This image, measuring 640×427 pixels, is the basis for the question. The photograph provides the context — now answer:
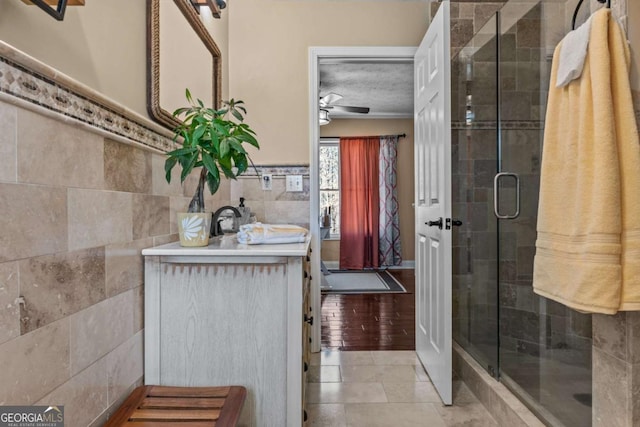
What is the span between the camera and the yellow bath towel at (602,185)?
3.35 feet

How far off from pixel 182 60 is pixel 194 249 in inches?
38.8

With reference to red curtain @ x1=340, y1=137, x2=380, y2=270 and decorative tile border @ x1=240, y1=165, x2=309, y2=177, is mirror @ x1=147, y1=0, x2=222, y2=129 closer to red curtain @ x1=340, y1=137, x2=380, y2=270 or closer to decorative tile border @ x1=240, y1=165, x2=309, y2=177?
decorative tile border @ x1=240, y1=165, x2=309, y2=177

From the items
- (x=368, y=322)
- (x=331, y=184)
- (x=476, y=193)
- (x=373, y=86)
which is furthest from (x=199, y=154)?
(x=331, y=184)

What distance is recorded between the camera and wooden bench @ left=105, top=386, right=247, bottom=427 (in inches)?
39.4

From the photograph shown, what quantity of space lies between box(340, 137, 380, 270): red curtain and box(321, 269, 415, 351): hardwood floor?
148 centimetres

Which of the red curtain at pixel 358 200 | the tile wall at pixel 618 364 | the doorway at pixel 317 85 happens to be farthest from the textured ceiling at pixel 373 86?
the tile wall at pixel 618 364

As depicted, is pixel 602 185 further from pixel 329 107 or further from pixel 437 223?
pixel 329 107

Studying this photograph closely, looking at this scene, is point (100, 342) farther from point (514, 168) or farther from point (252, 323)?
point (514, 168)

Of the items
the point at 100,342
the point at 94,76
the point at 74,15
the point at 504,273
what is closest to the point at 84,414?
the point at 100,342

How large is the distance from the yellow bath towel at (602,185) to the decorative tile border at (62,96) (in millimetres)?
1410

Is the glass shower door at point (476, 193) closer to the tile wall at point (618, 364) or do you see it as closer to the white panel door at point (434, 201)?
the white panel door at point (434, 201)

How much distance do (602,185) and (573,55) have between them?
1.40ft

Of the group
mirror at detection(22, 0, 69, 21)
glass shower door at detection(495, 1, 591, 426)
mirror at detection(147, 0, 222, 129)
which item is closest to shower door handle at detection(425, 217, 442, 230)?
glass shower door at detection(495, 1, 591, 426)

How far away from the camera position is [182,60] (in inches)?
68.9
